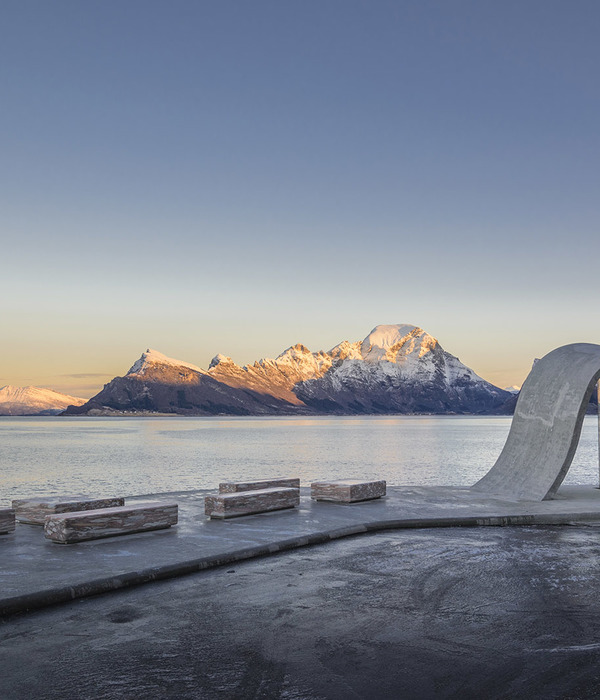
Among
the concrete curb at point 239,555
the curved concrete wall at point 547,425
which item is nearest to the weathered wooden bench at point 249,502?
the concrete curb at point 239,555

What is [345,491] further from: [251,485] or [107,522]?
[107,522]

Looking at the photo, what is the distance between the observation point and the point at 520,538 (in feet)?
42.1

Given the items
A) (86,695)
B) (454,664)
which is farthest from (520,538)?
(86,695)

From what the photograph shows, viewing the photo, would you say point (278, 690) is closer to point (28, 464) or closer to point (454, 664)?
point (454, 664)

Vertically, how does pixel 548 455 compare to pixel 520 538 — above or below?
above

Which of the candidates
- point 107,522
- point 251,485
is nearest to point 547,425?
point 251,485

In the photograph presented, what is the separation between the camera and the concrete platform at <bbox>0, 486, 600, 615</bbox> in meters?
8.77

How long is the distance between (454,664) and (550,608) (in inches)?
93.2

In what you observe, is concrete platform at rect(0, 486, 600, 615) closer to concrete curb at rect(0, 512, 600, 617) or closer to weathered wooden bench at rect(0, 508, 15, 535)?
concrete curb at rect(0, 512, 600, 617)

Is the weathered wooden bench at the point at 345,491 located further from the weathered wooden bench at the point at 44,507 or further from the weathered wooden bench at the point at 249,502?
the weathered wooden bench at the point at 44,507

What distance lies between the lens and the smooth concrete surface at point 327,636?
577 centimetres

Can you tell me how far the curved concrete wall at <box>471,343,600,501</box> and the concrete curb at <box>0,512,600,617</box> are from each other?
289 centimetres

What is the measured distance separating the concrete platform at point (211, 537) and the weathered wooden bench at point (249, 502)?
247 mm

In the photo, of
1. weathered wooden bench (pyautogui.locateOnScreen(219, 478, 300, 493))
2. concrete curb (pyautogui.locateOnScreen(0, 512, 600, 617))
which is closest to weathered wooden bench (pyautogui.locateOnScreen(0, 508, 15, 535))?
concrete curb (pyautogui.locateOnScreen(0, 512, 600, 617))
